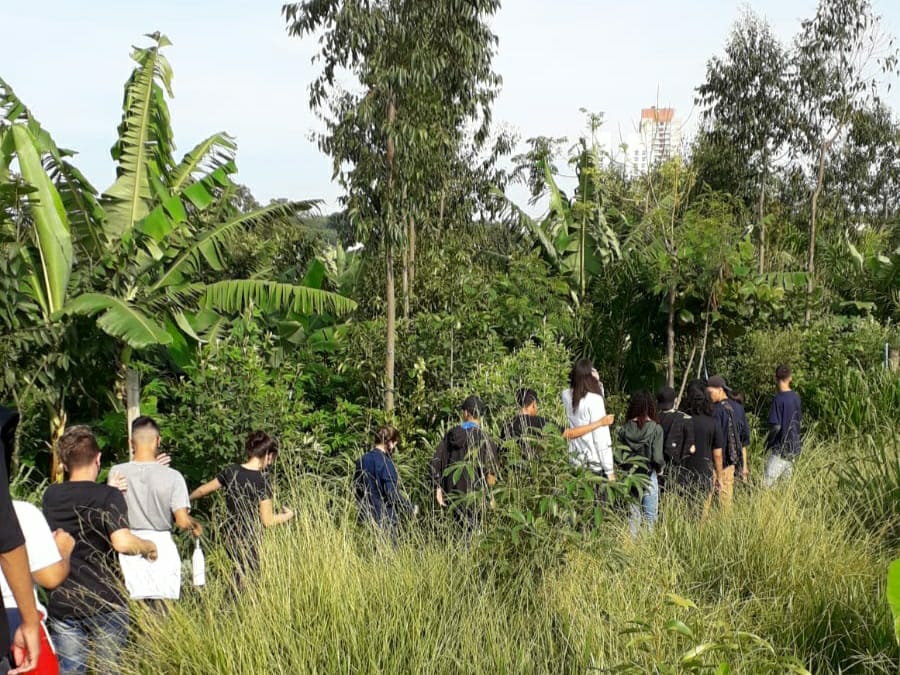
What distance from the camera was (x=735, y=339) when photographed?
14.9 meters

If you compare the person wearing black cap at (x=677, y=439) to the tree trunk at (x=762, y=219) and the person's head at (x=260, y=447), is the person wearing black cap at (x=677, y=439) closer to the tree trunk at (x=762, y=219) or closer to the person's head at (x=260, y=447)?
the person's head at (x=260, y=447)

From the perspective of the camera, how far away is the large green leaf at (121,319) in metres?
9.62

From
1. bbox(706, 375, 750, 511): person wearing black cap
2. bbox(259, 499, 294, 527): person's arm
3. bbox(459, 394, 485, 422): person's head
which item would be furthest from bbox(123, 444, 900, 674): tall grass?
bbox(706, 375, 750, 511): person wearing black cap

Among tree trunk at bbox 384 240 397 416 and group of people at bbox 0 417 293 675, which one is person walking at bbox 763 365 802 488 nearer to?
tree trunk at bbox 384 240 397 416

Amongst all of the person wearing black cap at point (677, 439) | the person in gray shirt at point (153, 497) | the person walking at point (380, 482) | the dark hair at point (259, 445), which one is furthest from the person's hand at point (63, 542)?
the person wearing black cap at point (677, 439)

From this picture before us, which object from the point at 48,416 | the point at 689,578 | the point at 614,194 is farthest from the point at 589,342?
the point at 689,578

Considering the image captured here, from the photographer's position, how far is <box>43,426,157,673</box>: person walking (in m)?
5.08

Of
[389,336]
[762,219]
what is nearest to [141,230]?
[389,336]

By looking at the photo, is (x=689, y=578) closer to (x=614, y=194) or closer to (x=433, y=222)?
(x=433, y=222)

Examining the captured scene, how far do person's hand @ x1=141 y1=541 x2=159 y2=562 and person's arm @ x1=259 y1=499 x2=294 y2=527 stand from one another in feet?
2.49

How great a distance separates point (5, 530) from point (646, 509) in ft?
18.7

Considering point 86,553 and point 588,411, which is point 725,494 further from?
point 86,553

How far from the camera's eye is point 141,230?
11172 mm

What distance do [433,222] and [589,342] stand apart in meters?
3.28
